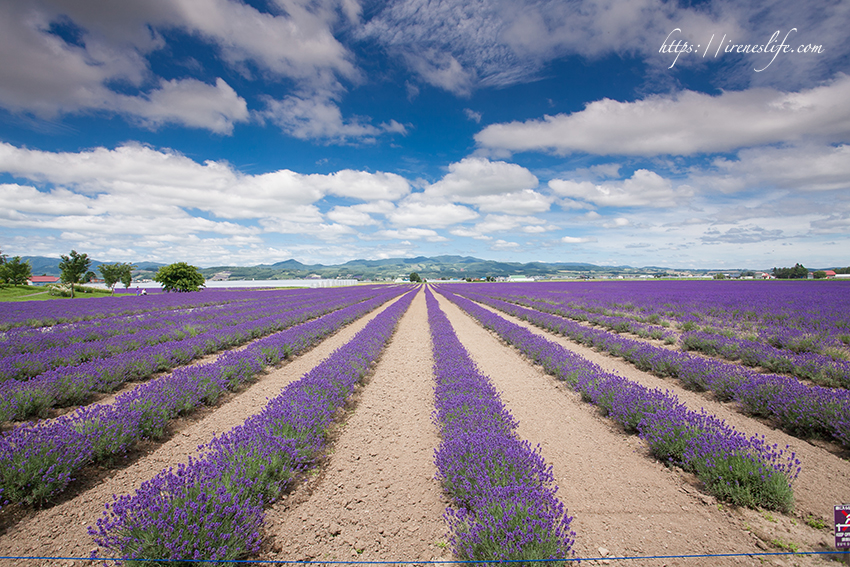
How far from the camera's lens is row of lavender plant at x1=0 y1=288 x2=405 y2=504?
304cm

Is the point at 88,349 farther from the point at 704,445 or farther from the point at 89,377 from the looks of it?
the point at 704,445

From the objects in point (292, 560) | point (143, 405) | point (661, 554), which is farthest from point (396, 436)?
point (143, 405)

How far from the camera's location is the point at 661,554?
257 centimetres

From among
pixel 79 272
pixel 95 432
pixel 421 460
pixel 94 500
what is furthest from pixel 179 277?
pixel 421 460

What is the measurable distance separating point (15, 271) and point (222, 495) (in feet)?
234

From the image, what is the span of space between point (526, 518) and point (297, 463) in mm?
2612

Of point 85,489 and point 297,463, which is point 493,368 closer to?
point 297,463

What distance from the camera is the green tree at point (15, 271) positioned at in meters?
43.2

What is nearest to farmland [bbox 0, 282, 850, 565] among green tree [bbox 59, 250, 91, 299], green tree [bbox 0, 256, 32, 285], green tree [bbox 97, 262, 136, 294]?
green tree [bbox 59, 250, 91, 299]

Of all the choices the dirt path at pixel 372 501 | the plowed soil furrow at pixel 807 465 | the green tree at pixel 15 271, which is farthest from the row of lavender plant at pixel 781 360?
the green tree at pixel 15 271

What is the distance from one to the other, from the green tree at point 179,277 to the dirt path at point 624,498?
54253mm

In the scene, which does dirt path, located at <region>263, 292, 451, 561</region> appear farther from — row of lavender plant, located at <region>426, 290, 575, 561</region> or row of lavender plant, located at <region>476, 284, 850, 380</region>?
row of lavender plant, located at <region>476, 284, 850, 380</region>

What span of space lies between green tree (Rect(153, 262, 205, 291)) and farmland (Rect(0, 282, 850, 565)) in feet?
152

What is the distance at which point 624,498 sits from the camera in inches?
132
